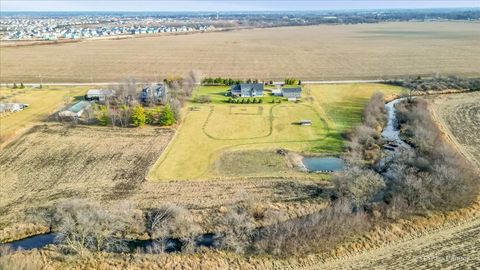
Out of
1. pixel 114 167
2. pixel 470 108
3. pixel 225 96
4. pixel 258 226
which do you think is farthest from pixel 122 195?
pixel 470 108

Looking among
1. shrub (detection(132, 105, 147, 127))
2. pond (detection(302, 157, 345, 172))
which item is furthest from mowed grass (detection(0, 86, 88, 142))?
pond (detection(302, 157, 345, 172))

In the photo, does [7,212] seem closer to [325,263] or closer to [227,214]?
[227,214]

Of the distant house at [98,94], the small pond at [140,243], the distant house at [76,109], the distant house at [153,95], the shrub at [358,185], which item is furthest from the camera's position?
the distant house at [98,94]

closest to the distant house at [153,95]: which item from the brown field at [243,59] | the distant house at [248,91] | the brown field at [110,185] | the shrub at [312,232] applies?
the distant house at [248,91]

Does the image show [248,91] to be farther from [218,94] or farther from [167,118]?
[167,118]

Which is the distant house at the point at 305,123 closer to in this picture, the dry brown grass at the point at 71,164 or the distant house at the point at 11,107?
the dry brown grass at the point at 71,164

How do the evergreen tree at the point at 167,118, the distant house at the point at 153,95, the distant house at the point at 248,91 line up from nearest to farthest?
the evergreen tree at the point at 167,118 < the distant house at the point at 153,95 < the distant house at the point at 248,91
